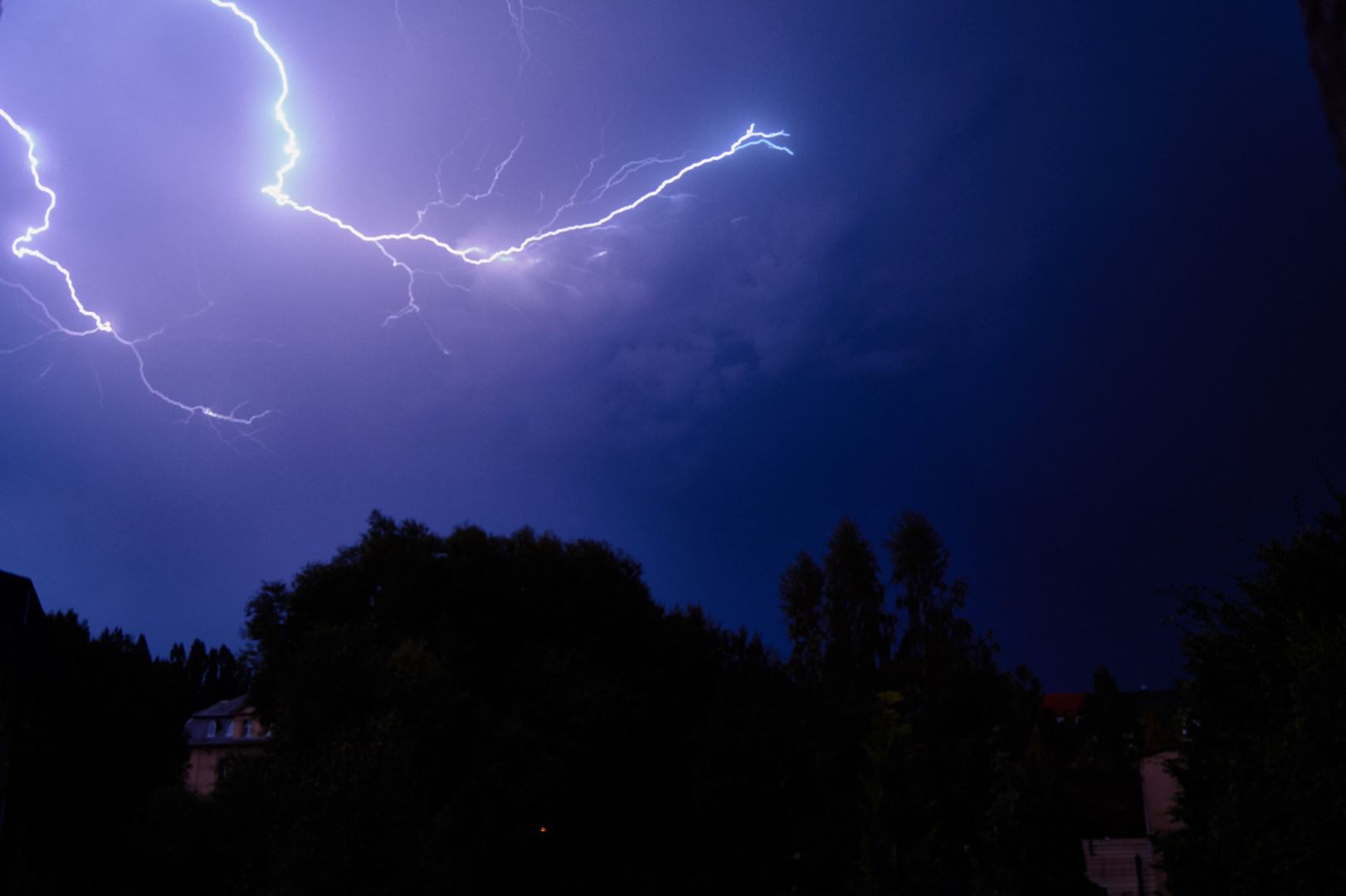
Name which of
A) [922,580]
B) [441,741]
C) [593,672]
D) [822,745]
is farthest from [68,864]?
[922,580]

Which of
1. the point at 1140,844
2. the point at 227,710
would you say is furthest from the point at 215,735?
the point at 1140,844

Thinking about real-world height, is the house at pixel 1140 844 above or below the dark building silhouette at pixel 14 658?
below

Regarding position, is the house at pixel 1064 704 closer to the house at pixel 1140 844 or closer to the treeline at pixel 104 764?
the house at pixel 1140 844

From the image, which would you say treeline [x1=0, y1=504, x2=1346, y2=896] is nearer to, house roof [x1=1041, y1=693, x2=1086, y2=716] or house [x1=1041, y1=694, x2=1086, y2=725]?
house [x1=1041, y1=694, x2=1086, y2=725]

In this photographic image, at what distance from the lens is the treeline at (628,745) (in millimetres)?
9109

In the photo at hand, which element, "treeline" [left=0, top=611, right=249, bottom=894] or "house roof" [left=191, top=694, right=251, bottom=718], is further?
"house roof" [left=191, top=694, right=251, bottom=718]

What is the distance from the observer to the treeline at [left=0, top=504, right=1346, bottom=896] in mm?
9109

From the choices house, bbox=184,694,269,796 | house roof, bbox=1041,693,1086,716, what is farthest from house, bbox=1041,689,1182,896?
house roof, bbox=1041,693,1086,716

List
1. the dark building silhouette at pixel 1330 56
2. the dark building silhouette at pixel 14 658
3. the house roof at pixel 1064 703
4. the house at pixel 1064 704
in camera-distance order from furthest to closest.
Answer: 1. the house roof at pixel 1064 703
2. the house at pixel 1064 704
3. the dark building silhouette at pixel 14 658
4. the dark building silhouette at pixel 1330 56

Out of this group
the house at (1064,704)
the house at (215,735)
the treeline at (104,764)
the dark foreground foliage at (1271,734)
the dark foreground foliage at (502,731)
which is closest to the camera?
the dark foreground foliage at (1271,734)

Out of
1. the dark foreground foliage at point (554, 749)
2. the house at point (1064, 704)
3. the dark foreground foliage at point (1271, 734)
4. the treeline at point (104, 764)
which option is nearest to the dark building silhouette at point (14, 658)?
the dark foreground foliage at point (554, 749)

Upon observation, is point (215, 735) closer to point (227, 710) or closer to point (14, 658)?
point (227, 710)

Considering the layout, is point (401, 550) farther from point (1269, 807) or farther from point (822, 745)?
point (1269, 807)

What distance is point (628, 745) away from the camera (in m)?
21.0
